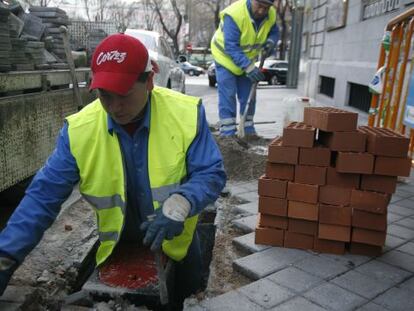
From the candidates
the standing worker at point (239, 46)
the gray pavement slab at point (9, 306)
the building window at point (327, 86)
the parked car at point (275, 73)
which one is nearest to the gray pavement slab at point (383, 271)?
the gray pavement slab at point (9, 306)

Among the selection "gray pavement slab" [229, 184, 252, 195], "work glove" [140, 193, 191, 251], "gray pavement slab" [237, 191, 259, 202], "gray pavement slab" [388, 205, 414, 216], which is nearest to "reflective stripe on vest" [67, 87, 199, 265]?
"work glove" [140, 193, 191, 251]

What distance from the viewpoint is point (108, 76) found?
1.88m

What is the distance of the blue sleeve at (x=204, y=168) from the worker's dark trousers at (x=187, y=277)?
601 millimetres

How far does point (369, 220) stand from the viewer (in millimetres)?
2893

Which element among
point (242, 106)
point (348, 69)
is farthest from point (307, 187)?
point (348, 69)

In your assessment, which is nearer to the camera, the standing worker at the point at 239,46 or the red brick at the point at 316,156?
the red brick at the point at 316,156

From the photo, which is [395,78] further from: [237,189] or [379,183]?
[379,183]

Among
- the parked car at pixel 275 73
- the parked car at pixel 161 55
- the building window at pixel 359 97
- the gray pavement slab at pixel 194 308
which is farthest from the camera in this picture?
the parked car at pixel 275 73

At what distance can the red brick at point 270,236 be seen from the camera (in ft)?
10.1

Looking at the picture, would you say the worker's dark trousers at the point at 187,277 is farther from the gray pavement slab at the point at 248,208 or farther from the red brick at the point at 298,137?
the gray pavement slab at the point at 248,208

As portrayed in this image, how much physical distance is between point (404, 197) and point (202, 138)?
2738 mm

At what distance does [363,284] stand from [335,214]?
19.4 inches

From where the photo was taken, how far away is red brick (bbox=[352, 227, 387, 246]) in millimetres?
2904

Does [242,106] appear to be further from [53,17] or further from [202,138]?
[202,138]
